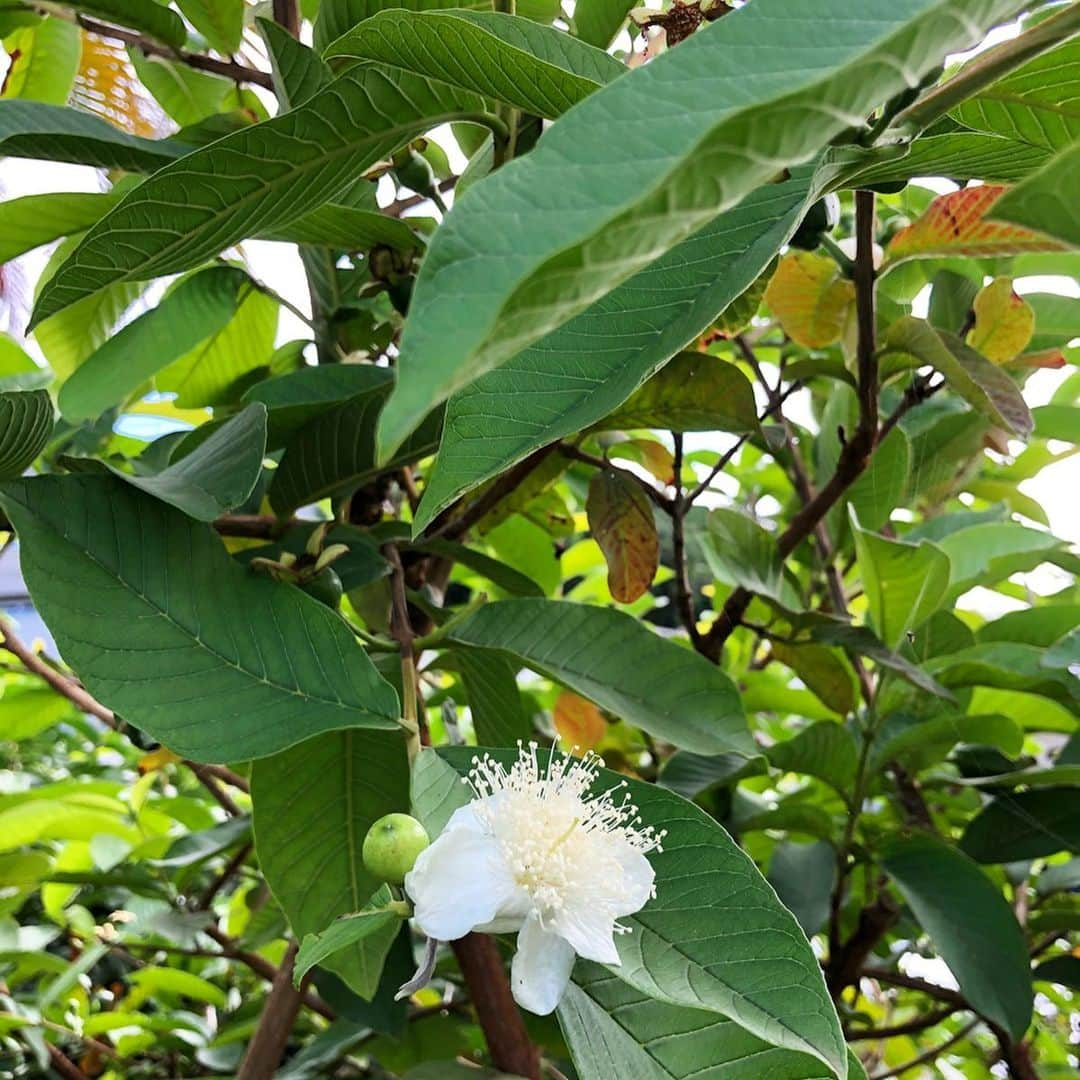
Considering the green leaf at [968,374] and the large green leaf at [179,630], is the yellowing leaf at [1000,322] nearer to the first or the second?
the green leaf at [968,374]

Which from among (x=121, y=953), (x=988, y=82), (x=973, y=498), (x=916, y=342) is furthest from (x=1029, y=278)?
(x=121, y=953)

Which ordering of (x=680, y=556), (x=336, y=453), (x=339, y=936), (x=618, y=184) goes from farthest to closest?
(x=680, y=556)
(x=336, y=453)
(x=339, y=936)
(x=618, y=184)

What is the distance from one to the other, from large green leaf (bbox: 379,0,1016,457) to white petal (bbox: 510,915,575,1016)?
10.6 inches

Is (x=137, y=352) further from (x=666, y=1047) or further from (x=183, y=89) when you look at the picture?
(x=666, y=1047)


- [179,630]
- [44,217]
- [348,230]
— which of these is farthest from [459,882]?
[44,217]

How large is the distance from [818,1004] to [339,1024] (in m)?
0.65

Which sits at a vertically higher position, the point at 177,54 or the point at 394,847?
the point at 177,54

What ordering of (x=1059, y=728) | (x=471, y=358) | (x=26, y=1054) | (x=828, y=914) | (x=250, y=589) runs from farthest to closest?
(x=26, y=1054), (x=1059, y=728), (x=828, y=914), (x=250, y=589), (x=471, y=358)

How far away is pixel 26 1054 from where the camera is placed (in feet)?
3.74

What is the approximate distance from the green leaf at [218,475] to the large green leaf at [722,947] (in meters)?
0.24

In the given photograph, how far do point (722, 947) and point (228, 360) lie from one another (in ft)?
2.47

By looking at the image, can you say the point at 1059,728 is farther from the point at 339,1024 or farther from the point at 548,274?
the point at 548,274

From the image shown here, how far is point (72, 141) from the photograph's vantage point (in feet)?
1.81

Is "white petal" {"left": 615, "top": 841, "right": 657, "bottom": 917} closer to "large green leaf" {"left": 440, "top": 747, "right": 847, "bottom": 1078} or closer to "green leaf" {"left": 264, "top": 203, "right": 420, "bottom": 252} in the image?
"large green leaf" {"left": 440, "top": 747, "right": 847, "bottom": 1078}
